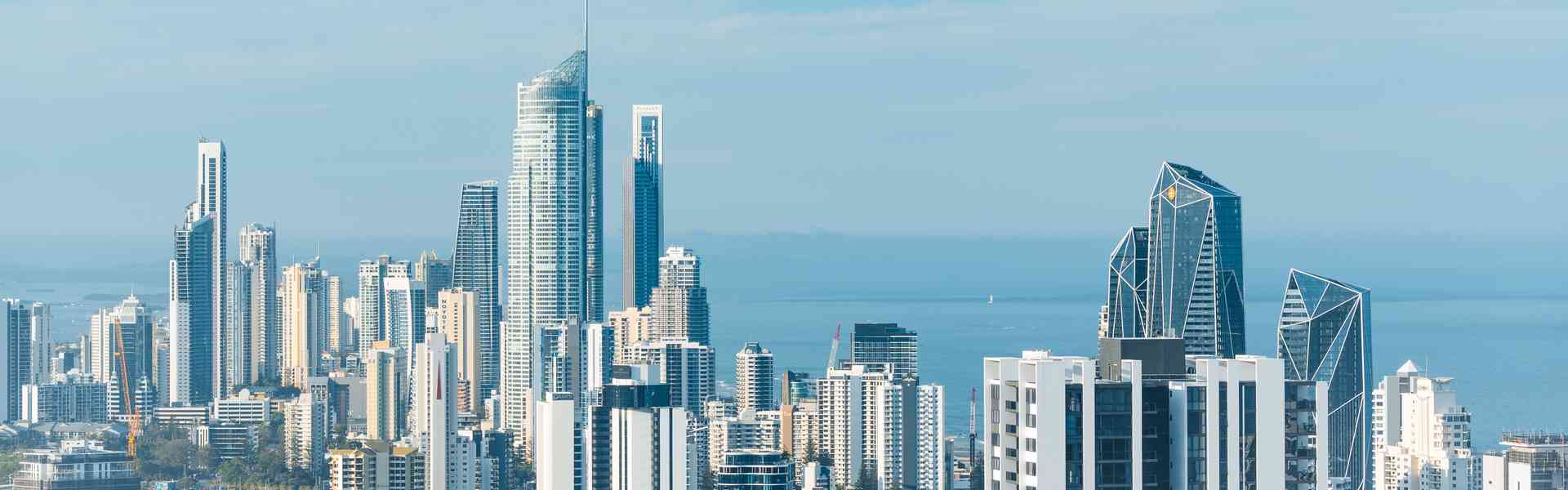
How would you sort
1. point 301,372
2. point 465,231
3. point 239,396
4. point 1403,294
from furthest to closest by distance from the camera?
point 465,231 → point 1403,294 → point 301,372 → point 239,396

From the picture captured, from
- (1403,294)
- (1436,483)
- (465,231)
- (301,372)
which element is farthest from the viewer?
(465,231)

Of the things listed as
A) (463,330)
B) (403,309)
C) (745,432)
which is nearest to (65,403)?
(745,432)

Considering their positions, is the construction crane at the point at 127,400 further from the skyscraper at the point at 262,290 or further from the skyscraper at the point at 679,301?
the skyscraper at the point at 679,301

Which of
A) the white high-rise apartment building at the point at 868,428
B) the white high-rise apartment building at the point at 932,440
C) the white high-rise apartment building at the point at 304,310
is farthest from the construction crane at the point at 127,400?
the white high-rise apartment building at the point at 932,440

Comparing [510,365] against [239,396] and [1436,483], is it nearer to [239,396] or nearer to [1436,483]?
[239,396]

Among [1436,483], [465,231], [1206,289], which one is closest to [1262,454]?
[1436,483]

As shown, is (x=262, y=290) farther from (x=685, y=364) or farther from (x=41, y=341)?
(x=685, y=364)
